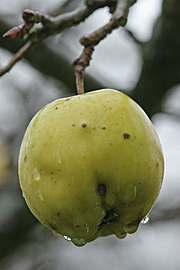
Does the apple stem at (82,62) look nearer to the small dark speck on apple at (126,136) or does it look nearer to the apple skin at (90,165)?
the apple skin at (90,165)

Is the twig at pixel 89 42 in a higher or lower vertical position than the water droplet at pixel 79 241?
higher

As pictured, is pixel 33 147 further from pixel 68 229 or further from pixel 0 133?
pixel 0 133

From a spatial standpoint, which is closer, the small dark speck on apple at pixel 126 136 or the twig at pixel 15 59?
the small dark speck on apple at pixel 126 136

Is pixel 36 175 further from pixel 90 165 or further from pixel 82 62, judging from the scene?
pixel 82 62

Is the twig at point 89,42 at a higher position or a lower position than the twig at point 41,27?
lower

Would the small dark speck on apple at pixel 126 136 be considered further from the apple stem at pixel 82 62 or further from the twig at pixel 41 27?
the twig at pixel 41 27

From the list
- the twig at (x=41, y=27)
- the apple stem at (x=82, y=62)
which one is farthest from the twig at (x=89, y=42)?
the twig at (x=41, y=27)

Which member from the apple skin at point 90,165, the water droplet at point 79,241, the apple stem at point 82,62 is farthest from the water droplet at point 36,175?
the apple stem at point 82,62

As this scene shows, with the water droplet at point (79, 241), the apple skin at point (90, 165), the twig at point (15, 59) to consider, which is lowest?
the water droplet at point (79, 241)

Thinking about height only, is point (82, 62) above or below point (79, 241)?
above

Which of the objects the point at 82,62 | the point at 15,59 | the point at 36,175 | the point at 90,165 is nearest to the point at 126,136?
the point at 90,165
